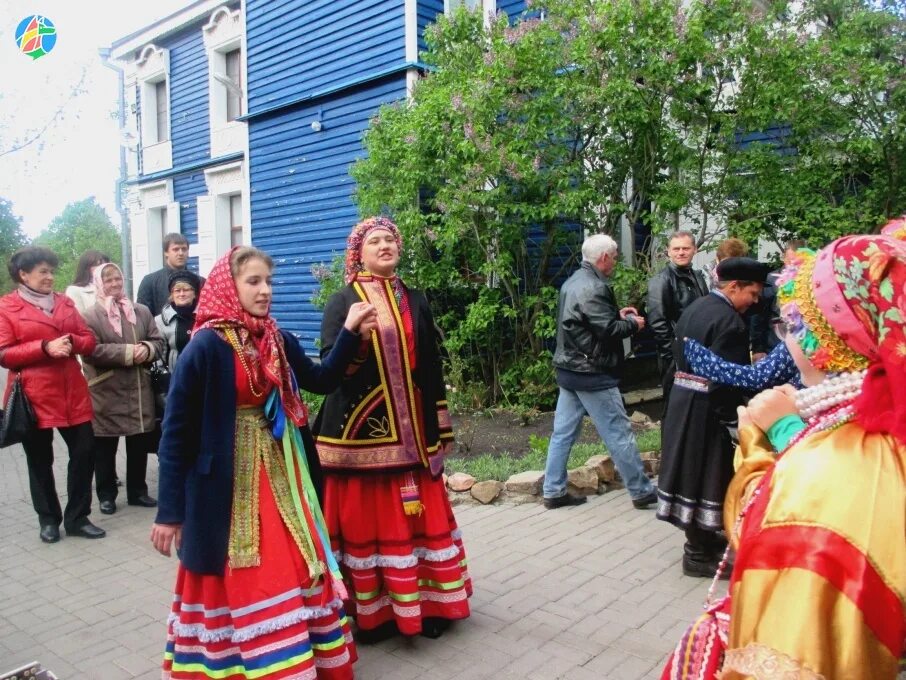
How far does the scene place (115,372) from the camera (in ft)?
19.1

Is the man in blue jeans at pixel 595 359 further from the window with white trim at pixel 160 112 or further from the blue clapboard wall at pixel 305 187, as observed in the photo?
the window with white trim at pixel 160 112

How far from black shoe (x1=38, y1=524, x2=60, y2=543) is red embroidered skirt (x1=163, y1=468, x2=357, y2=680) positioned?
291 cm

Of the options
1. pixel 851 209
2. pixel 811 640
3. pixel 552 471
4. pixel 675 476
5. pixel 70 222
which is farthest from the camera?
pixel 70 222

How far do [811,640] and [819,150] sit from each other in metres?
8.42

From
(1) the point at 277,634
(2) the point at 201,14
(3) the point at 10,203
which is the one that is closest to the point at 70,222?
(3) the point at 10,203

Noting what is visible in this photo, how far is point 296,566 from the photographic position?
113 inches

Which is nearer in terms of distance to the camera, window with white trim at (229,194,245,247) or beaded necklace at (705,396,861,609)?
beaded necklace at (705,396,861,609)

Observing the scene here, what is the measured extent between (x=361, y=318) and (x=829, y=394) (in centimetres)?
203

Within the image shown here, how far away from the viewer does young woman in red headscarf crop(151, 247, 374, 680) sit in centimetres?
276

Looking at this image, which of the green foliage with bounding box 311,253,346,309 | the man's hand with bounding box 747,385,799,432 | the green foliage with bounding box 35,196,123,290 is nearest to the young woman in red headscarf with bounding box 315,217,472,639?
the man's hand with bounding box 747,385,799,432

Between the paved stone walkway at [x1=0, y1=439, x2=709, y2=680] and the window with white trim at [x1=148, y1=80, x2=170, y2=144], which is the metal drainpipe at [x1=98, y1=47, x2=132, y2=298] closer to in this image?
the window with white trim at [x1=148, y1=80, x2=170, y2=144]

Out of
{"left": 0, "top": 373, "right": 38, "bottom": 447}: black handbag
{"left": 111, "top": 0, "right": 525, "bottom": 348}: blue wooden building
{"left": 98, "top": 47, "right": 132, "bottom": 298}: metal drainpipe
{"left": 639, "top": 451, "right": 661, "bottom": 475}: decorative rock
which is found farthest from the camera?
{"left": 98, "top": 47, "right": 132, "bottom": 298}: metal drainpipe

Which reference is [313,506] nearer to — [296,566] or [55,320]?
[296,566]

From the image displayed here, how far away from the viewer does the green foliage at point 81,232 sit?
47406 mm
